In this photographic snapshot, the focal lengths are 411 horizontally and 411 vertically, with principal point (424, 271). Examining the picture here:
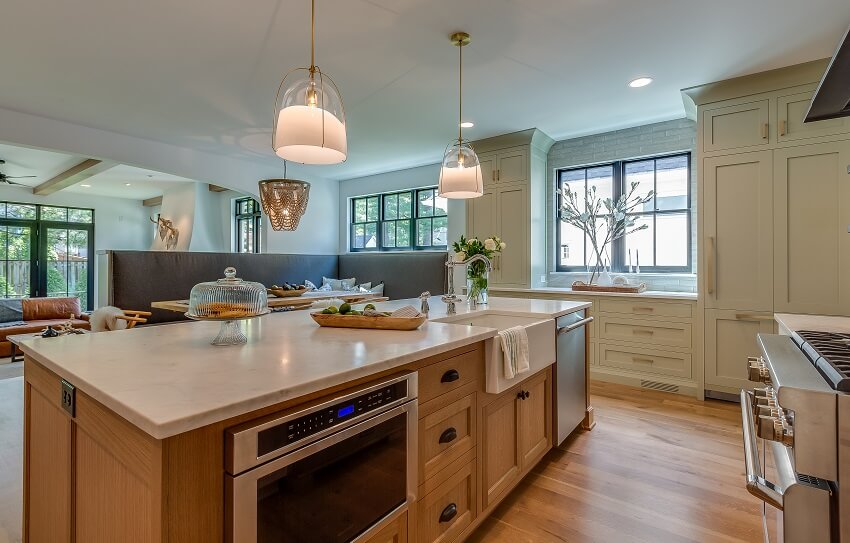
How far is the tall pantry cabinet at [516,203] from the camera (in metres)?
4.60

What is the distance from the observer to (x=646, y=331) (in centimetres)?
378

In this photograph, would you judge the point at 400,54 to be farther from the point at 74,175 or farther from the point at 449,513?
the point at 74,175


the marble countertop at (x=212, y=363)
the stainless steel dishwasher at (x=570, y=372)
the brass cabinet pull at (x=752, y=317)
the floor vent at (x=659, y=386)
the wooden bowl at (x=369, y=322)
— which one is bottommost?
the floor vent at (x=659, y=386)

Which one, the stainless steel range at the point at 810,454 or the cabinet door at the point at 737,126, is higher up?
the cabinet door at the point at 737,126

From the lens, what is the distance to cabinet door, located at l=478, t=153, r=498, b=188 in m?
4.83

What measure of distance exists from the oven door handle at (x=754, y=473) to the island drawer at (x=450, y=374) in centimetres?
84

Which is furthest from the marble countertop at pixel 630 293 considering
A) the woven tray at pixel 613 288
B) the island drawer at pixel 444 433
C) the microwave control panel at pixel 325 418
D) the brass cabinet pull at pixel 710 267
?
the microwave control panel at pixel 325 418

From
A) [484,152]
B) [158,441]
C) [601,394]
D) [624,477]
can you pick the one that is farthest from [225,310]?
[484,152]

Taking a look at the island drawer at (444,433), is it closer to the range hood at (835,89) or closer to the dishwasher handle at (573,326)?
the dishwasher handle at (573,326)

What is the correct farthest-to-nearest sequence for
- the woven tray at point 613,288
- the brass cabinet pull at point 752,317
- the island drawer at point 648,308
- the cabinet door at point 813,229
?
1. the woven tray at point 613,288
2. the island drawer at point 648,308
3. the brass cabinet pull at point 752,317
4. the cabinet door at point 813,229

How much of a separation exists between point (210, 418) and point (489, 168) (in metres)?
4.52

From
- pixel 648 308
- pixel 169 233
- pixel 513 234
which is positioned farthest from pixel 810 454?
pixel 169 233

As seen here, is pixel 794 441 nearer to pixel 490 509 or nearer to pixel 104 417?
pixel 490 509

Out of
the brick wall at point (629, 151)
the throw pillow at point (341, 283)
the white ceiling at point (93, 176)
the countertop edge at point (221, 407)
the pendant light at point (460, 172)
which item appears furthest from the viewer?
the throw pillow at point (341, 283)
